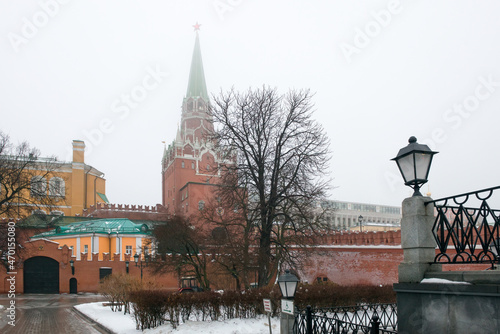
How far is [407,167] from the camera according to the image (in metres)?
7.56

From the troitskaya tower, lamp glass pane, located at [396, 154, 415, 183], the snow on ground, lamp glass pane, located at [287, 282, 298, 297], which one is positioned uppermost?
the troitskaya tower

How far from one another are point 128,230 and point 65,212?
19.4m

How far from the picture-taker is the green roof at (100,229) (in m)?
47.4

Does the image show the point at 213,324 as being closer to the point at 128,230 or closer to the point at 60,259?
the point at 60,259

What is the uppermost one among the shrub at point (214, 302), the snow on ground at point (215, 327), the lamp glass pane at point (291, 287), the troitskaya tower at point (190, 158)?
the troitskaya tower at point (190, 158)

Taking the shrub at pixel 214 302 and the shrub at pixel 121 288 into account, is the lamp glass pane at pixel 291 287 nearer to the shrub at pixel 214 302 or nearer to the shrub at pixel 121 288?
the shrub at pixel 214 302

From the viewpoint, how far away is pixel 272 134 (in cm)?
2267

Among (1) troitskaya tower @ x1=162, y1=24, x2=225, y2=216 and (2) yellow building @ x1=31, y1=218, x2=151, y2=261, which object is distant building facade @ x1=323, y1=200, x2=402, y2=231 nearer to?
(1) troitskaya tower @ x1=162, y1=24, x2=225, y2=216

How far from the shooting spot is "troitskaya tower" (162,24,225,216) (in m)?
65.1

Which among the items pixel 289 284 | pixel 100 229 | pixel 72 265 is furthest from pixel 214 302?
pixel 100 229

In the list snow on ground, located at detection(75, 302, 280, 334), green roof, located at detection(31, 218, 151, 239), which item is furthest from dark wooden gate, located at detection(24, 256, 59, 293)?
snow on ground, located at detection(75, 302, 280, 334)

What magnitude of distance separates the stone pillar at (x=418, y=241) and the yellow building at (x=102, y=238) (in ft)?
130

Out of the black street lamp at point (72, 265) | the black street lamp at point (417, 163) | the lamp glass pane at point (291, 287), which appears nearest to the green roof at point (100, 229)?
the black street lamp at point (72, 265)

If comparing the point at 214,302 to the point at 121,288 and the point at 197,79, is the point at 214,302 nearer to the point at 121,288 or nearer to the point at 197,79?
the point at 121,288
